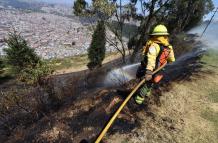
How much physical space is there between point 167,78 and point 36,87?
7.36 metres

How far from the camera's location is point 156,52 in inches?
314

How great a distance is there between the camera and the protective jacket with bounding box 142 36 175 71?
7.56m

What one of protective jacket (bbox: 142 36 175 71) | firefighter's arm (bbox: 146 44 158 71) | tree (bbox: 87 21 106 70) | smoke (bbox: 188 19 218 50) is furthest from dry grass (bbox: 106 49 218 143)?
tree (bbox: 87 21 106 70)

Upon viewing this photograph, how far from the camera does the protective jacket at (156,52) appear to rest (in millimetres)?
7559

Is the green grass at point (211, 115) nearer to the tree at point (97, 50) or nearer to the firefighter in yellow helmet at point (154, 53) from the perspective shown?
the firefighter in yellow helmet at point (154, 53)

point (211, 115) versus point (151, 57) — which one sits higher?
point (151, 57)

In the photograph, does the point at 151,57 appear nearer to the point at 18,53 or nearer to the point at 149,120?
the point at 149,120

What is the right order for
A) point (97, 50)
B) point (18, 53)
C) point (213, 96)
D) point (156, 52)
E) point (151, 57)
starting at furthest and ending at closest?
point (97, 50) → point (18, 53) → point (213, 96) → point (156, 52) → point (151, 57)

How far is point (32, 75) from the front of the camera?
15.7 metres

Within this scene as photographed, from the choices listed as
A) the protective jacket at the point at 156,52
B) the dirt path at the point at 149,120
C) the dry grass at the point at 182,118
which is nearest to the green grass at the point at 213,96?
the dry grass at the point at 182,118

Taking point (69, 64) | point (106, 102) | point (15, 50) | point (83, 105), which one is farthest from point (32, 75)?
point (69, 64)

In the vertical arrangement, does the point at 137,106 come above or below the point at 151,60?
below

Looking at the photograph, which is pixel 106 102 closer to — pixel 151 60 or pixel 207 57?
pixel 151 60

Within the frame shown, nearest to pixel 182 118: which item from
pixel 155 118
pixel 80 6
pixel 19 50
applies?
pixel 155 118
